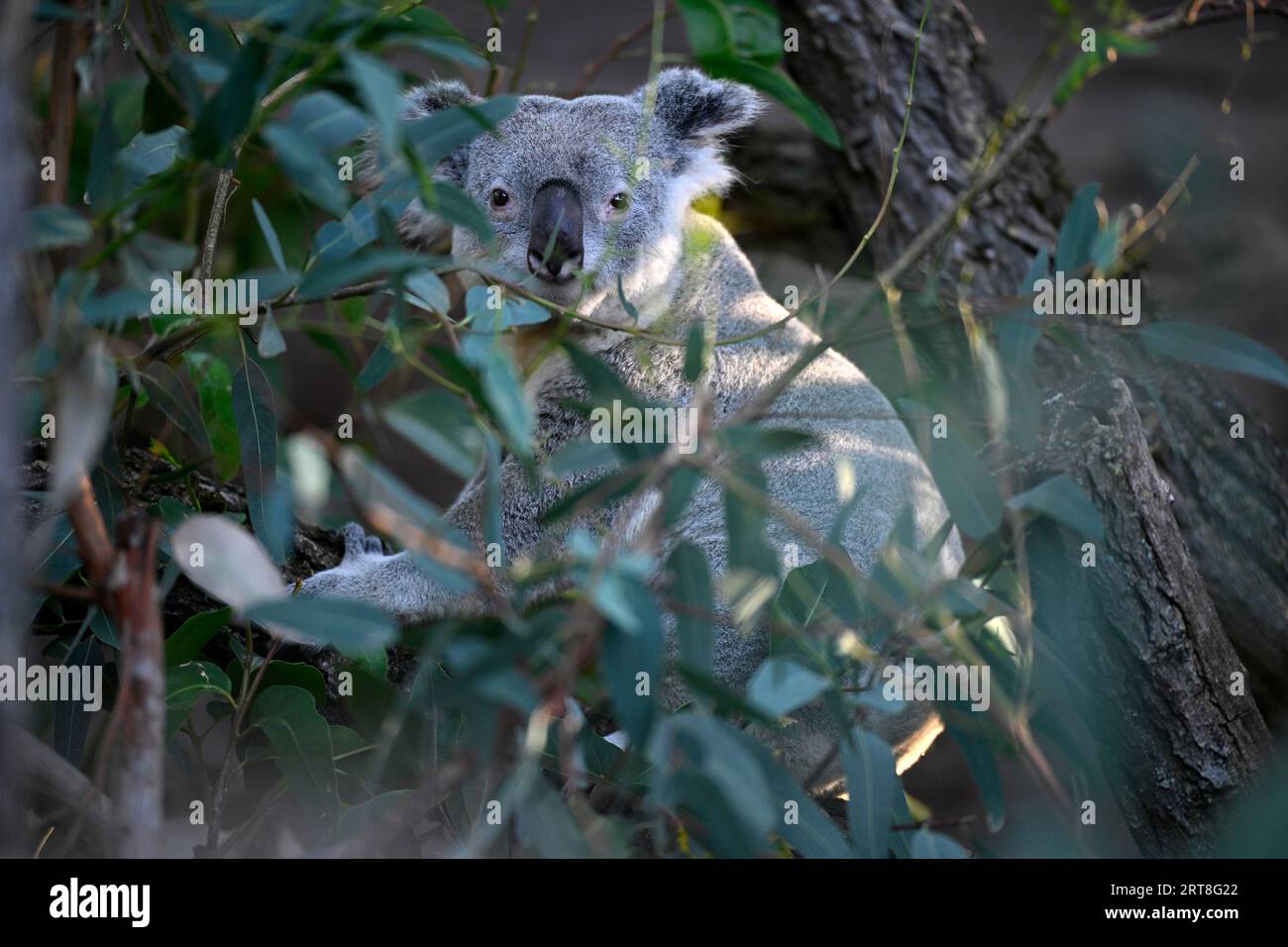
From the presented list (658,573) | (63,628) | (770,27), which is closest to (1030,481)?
(658,573)

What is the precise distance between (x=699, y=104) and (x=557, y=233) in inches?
32.8

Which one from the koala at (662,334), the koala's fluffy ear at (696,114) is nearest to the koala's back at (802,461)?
the koala at (662,334)

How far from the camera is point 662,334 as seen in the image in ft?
9.06

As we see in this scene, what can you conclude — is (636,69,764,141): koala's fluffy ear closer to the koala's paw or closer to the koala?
the koala

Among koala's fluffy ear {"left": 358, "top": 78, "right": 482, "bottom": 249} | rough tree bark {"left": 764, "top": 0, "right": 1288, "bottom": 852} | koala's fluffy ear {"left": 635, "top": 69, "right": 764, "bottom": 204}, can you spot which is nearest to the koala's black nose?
koala's fluffy ear {"left": 358, "top": 78, "right": 482, "bottom": 249}

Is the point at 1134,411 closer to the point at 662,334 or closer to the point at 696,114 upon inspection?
the point at 662,334

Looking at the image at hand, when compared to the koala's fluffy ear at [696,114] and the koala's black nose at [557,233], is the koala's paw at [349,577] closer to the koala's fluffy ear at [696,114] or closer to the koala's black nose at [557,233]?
the koala's black nose at [557,233]

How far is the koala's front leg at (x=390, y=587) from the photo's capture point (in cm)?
293

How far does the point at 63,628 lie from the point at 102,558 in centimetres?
134

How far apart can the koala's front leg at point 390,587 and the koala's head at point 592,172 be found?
797 millimetres

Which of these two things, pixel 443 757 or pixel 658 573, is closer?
pixel 443 757

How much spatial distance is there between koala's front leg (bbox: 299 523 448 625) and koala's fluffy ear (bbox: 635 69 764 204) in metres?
1.33

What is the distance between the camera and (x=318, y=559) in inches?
123
